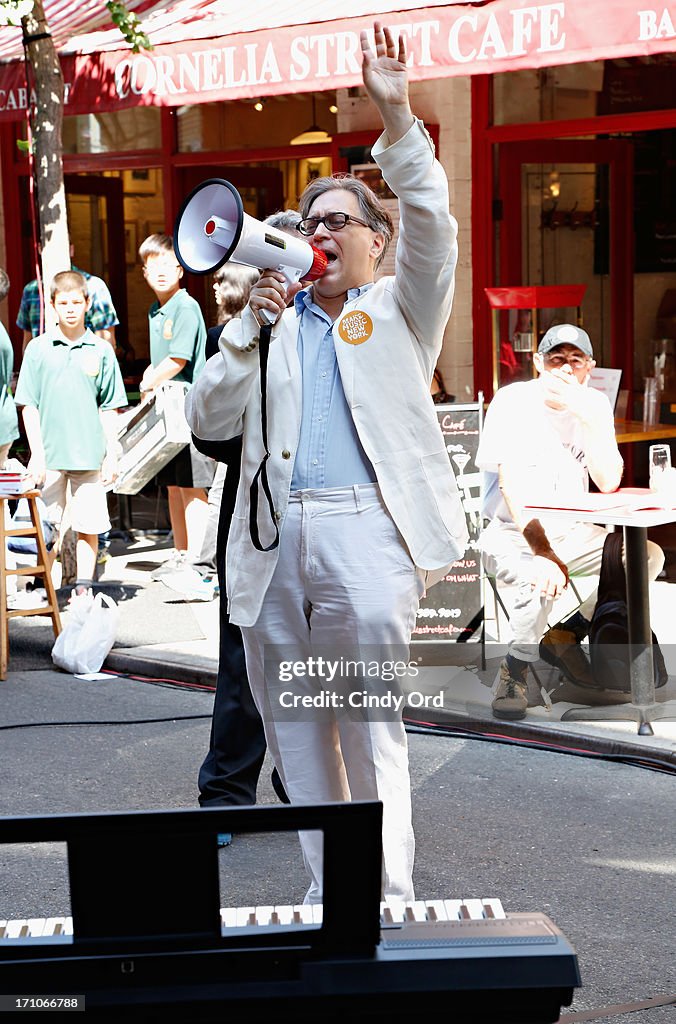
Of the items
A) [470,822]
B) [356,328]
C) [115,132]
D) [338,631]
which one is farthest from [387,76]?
[115,132]

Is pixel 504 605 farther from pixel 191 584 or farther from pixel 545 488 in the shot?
pixel 191 584

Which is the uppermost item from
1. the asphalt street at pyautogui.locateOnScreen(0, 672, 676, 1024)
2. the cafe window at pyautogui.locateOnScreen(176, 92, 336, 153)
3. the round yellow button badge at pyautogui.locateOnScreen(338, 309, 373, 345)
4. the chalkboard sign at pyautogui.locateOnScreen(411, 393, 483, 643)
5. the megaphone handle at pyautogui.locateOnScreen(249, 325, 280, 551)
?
the cafe window at pyautogui.locateOnScreen(176, 92, 336, 153)

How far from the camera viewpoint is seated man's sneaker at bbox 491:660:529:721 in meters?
5.70

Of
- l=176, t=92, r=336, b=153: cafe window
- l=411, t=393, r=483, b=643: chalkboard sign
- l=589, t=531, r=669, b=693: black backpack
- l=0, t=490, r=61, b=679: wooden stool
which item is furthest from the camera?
l=176, t=92, r=336, b=153: cafe window

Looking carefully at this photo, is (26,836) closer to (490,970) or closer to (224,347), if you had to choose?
(490,970)

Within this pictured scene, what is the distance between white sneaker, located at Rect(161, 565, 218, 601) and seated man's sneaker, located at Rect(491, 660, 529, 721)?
2.60 metres

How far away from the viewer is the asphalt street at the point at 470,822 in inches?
150

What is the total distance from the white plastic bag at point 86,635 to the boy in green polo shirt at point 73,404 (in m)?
1.06

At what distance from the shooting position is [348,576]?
3.29 meters

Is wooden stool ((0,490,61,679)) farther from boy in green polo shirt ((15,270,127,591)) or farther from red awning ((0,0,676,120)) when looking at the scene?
red awning ((0,0,676,120))

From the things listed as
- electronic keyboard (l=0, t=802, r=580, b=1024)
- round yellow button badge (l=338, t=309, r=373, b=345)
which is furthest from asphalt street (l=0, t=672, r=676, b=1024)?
electronic keyboard (l=0, t=802, r=580, b=1024)

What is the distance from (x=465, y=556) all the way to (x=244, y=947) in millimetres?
4848

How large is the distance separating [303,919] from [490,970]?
225 millimetres

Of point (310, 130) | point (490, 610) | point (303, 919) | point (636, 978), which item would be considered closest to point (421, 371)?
point (636, 978)
